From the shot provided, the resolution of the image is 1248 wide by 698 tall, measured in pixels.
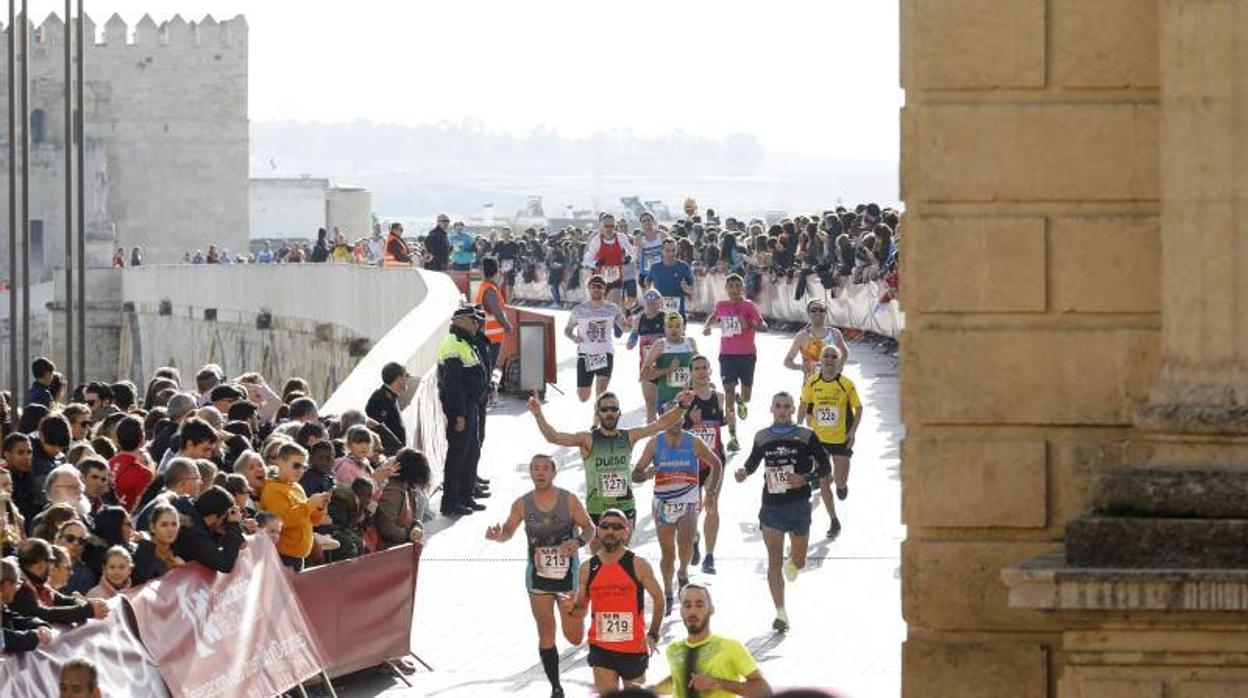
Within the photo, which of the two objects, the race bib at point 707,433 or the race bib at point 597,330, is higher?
the race bib at point 597,330

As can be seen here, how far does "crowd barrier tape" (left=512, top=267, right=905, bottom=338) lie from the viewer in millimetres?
Answer: 40312

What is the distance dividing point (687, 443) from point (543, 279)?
1677 inches

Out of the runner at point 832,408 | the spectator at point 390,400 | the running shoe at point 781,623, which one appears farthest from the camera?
the runner at point 832,408

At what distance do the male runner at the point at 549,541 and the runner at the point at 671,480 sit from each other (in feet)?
7.61

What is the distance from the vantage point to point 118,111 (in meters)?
107

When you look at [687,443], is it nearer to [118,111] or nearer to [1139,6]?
[1139,6]

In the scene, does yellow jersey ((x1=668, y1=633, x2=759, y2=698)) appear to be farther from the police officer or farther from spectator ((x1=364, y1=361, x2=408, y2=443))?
the police officer

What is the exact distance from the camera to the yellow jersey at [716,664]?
13555 mm

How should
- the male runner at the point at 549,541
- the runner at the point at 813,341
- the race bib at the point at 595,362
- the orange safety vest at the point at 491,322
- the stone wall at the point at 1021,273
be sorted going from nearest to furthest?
the stone wall at the point at 1021,273
the male runner at the point at 549,541
the runner at the point at 813,341
the race bib at the point at 595,362
the orange safety vest at the point at 491,322

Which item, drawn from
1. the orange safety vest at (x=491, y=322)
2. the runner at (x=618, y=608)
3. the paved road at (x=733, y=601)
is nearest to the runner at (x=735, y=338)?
the paved road at (x=733, y=601)

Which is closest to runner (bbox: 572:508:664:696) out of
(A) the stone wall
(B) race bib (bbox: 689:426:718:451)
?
(A) the stone wall

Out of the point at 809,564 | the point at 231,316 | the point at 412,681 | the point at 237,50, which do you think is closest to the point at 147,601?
the point at 412,681

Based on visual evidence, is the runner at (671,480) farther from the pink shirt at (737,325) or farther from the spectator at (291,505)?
the pink shirt at (737,325)

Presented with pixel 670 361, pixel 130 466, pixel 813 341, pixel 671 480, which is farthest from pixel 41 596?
pixel 813 341
